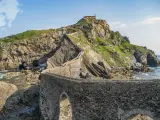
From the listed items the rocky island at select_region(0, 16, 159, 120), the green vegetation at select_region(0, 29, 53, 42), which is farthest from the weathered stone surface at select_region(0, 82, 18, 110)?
the green vegetation at select_region(0, 29, 53, 42)

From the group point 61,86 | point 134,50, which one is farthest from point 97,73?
point 134,50

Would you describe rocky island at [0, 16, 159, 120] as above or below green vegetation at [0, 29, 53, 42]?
below

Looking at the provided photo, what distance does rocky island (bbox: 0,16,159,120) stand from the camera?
1702 inches

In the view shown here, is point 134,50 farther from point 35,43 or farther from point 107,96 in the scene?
point 107,96

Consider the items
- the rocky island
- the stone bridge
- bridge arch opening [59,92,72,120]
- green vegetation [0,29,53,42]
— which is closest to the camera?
the stone bridge

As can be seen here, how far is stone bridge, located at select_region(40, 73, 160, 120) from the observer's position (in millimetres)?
22094

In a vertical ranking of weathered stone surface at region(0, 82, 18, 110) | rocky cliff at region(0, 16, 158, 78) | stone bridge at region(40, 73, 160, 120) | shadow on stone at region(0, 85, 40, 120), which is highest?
rocky cliff at region(0, 16, 158, 78)

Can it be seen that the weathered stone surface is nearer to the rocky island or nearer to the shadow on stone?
the rocky island

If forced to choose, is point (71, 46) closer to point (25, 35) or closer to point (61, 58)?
point (61, 58)

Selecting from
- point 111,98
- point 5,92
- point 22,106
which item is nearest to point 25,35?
point 5,92

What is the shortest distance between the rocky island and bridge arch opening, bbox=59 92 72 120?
9.14m

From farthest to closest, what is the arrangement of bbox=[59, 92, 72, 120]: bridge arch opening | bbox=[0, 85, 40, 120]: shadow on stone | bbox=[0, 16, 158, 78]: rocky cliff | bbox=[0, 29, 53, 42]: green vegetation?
1. bbox=[0, 29, 53, 42]: green vegetation
2. bbox=[0, 16, 158, 78]: rocky cliff
3. bbox=[0, 85, 40, 120]: shadow on stone
4. bbox=[59, 92, 72, 120]: bridge arch opening

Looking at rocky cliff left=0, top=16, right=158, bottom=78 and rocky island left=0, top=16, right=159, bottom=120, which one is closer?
rocky island left=0, top=16, right=159, bottom=120

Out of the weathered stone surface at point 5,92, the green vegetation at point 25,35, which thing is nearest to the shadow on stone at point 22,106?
the weathered stone surface at point 5,92
